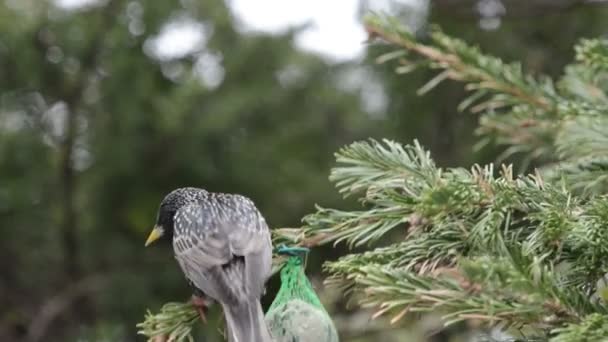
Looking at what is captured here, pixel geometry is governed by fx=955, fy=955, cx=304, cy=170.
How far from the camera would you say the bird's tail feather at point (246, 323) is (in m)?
1.09

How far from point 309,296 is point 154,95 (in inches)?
56.2

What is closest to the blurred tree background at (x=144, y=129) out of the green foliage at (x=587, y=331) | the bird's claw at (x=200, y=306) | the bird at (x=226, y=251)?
the bird at (x=226, y=251)

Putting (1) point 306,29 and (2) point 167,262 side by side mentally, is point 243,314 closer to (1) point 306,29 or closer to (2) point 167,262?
A: (2) point 167,262

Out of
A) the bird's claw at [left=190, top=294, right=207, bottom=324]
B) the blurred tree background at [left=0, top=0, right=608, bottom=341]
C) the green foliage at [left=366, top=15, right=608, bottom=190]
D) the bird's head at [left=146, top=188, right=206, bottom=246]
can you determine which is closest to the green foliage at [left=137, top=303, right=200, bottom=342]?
the bird's claw at [left=190, top=294, right=207, bottom=324]

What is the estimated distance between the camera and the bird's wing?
1219mm

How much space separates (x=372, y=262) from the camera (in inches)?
38.4

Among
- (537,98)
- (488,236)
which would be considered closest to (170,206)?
(537,98)

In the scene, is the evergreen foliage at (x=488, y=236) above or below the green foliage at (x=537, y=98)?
below

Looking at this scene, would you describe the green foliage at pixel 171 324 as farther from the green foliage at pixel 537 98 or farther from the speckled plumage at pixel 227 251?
the green foliage at pixel 537 98

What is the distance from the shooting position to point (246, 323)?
111 centimetres

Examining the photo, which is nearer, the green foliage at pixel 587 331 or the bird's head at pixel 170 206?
the green foliage at pixel 587 331

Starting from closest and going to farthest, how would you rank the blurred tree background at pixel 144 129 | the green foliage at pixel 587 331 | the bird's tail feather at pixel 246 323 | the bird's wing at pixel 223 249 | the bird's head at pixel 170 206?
the green foliage at pixel 587 331 < the bird's tail feather at pixel 246 323 < the bird's wing at pixel 223 249 < the bird's head at pixel 170 206 < the blurred tree background at pixel 144 129

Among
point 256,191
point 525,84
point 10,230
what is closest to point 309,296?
point 525,84

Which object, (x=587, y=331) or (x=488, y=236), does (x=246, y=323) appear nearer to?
(x=488, y=236)
